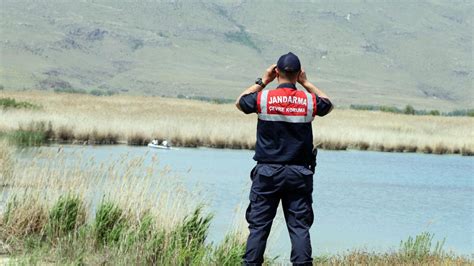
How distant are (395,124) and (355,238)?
33339 millimetres

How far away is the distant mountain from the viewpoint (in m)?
139

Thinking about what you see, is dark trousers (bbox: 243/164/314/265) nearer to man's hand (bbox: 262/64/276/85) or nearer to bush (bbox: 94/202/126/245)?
man's hand (bbox: 262/64/276/85)

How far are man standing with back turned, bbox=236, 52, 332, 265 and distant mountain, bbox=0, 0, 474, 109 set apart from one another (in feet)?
361

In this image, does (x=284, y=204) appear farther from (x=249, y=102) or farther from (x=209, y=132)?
(x=209, y=132)

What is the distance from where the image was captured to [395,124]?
47.5 metres

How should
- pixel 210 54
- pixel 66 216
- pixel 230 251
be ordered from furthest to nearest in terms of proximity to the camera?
pixel 210 54 < pixel 66 216 < pixel 230 251

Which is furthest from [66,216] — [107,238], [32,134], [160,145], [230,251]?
[160,145]

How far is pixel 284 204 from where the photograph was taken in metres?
7.69

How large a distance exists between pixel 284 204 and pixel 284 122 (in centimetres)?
65

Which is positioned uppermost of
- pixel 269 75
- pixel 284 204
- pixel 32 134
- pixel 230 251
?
pixel 269 75

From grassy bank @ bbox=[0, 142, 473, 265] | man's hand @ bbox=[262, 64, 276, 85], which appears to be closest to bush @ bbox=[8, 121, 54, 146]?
grassy bank @ bbox=[0, 142, 473, 265]

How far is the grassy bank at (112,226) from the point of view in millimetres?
9312

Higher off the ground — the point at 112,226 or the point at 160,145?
the point at 160,145

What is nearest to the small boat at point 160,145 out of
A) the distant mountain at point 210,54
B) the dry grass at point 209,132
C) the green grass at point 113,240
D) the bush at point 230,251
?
the dry grass at point 209,132
